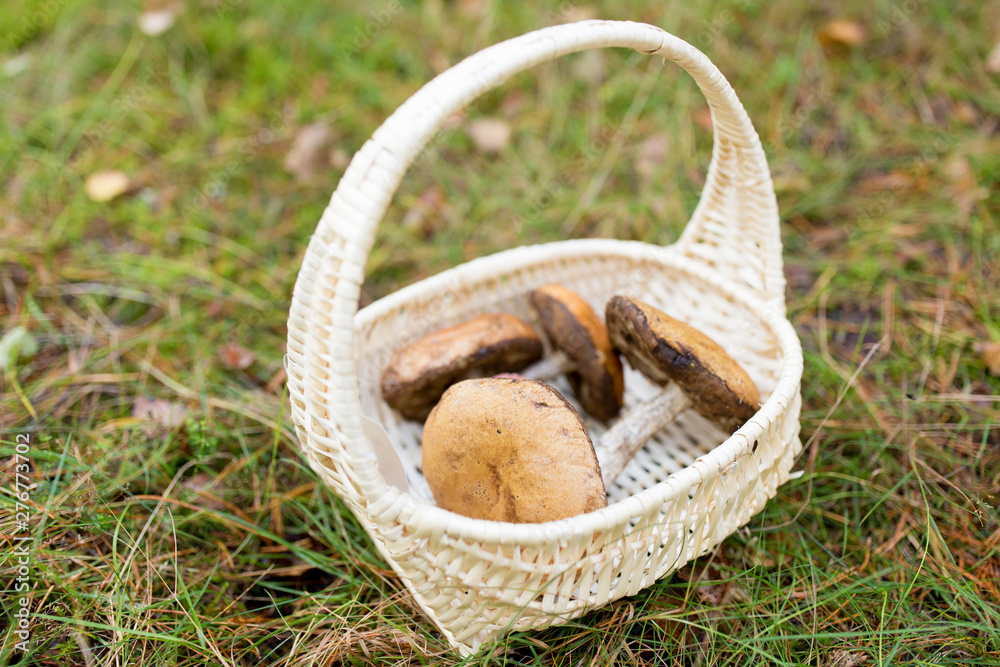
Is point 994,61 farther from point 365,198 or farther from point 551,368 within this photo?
point 365,198

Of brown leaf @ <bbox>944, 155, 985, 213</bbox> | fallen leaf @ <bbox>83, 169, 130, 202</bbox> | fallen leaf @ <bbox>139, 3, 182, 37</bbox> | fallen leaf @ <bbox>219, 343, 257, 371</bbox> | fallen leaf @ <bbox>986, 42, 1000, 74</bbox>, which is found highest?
fallen leaf @ <bbox>986, 42, 1000, 74</bbox>

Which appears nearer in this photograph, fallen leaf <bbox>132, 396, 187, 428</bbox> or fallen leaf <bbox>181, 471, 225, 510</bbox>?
fallen leaf <bbox>181, 471, 225, 510</bbox>

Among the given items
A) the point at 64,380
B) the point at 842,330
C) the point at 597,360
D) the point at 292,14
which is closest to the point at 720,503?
the point at 597,360

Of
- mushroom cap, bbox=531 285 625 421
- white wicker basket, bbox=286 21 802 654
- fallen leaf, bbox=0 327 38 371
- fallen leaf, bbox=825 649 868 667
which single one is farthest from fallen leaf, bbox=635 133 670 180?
fallen leaf, bbox=0 327 38 371

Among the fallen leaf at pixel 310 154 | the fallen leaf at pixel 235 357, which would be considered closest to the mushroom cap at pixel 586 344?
the fallen leaf at pixel 235 357

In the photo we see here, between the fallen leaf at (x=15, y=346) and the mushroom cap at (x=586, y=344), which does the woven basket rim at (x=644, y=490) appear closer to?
the mushroom cap at (x=586, y=344)

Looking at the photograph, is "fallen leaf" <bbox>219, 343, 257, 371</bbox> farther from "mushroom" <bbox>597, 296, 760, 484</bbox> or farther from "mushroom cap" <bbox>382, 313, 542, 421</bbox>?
"mushroom" <bbox>597, 296, 760, 484</bbox>

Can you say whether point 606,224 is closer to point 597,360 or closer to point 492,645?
point 597,360
